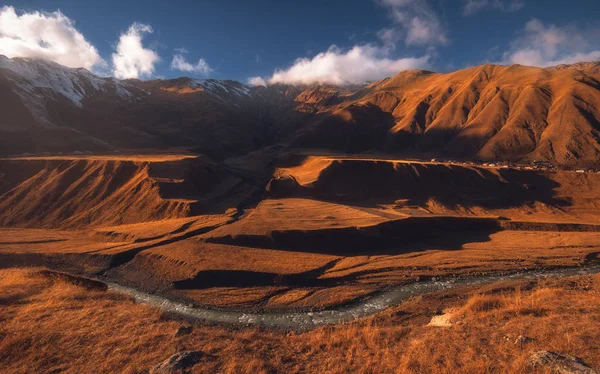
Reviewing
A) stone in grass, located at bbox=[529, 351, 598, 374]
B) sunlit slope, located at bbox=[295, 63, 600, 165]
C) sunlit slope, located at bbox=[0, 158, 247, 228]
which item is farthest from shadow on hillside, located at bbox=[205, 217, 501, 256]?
sunlit slope, located at bbox=[295, 63, 600, 165]

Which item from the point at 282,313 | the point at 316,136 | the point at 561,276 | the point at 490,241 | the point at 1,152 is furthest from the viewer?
the point at 316,136

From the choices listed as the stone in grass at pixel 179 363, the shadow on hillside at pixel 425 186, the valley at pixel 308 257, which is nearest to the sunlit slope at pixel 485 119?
the valley at pixel 308 257

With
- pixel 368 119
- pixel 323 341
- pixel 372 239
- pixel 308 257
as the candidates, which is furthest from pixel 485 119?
pixel 323 341

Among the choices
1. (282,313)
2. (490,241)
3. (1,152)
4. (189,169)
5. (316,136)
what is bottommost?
(282,313)

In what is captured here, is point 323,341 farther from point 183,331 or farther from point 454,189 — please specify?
point 454,189

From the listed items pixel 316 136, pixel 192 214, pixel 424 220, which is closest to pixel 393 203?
pixel 424 220

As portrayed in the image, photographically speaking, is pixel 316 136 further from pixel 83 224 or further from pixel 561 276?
pixel 561 276
